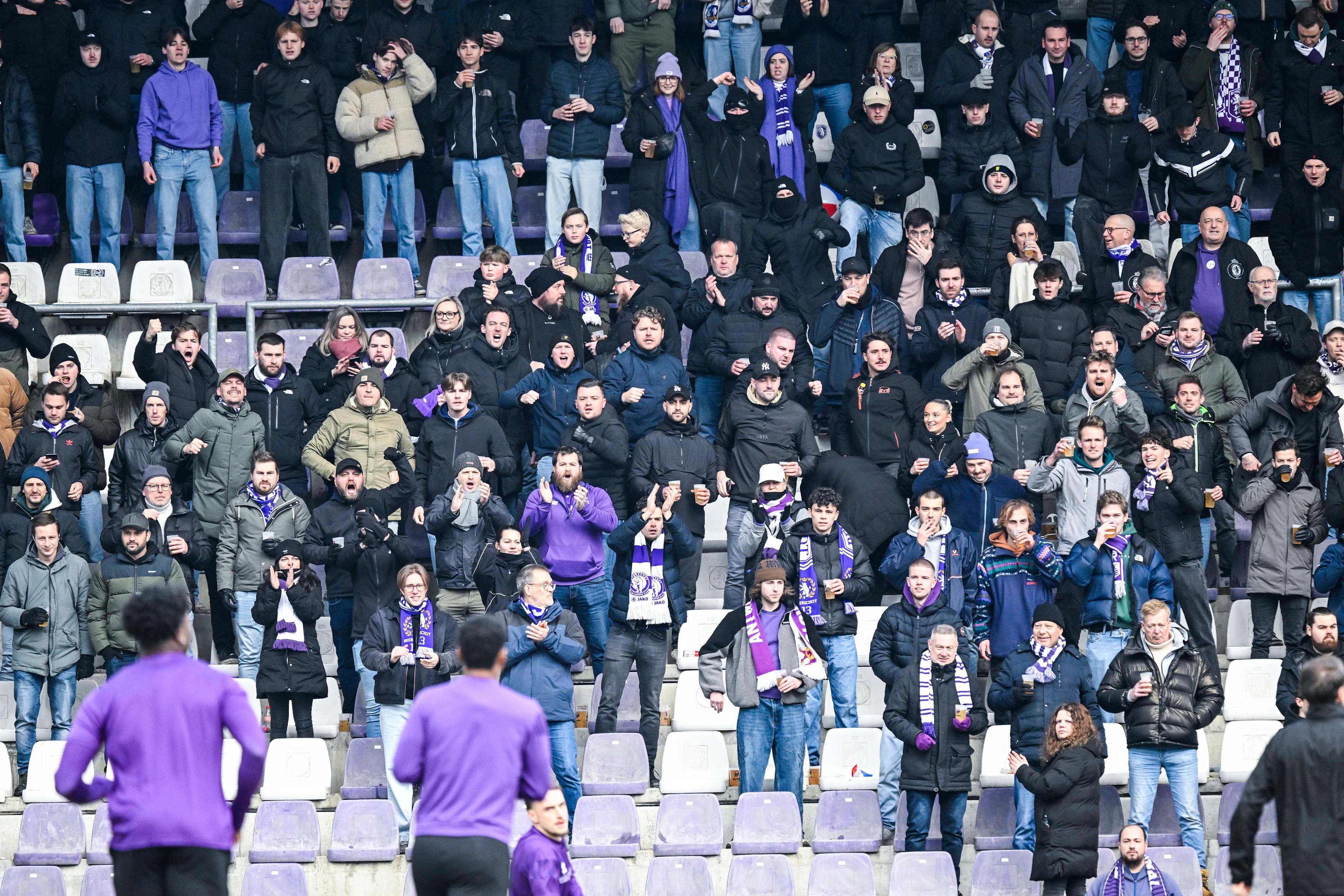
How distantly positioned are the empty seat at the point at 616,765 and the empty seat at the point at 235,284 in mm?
5382

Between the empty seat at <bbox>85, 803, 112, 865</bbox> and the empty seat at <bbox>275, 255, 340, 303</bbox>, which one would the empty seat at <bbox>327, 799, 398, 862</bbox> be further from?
the empty seat at <bbox>275, 255, 340, 303</bbox>

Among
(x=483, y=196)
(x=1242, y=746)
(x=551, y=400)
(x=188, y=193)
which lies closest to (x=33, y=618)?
(x=551, y=400)

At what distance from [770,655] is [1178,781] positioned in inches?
93.4

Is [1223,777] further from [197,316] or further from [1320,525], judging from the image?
[197,316]

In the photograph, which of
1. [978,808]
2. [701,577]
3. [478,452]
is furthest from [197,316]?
[978,808]

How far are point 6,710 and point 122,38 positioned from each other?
6006 mm

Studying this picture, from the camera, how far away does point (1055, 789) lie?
10922mm

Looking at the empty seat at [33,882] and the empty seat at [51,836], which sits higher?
the empty seat at [51,836]

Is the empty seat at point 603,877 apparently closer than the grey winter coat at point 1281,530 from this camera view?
Yes

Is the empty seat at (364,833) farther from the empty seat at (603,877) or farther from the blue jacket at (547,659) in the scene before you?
the empty seat at (603,877)

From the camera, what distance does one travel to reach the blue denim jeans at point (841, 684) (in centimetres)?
1218

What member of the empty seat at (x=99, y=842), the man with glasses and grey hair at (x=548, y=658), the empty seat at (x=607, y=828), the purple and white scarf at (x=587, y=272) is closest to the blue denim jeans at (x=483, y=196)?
the purple and white scarf at (x=587, y=272)

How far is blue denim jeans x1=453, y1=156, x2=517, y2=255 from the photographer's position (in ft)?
52.2

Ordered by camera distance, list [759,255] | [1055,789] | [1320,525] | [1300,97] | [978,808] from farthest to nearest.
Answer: [1300,97] < [759,255] < [1320,525] < [978,808] < [1055,789]
